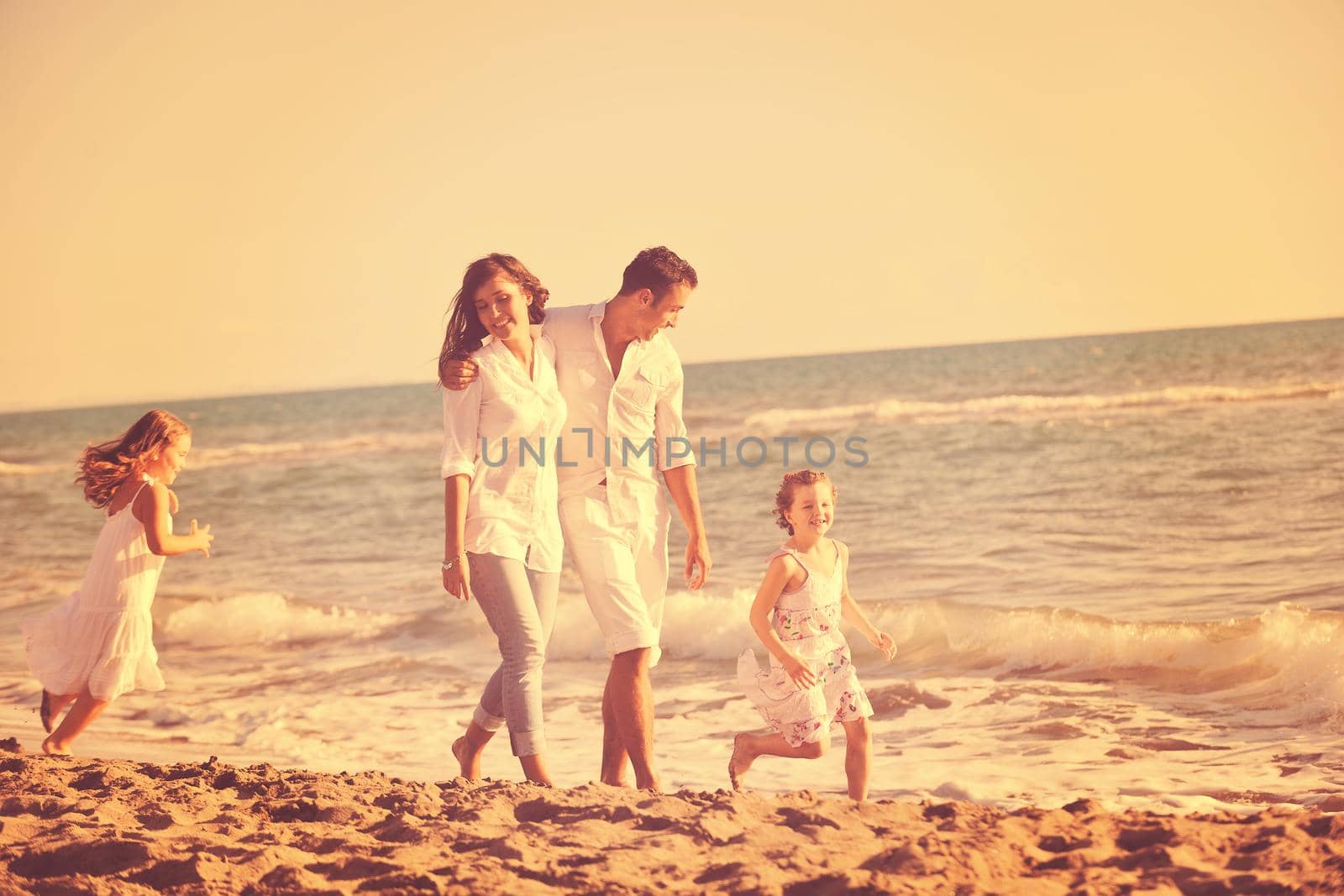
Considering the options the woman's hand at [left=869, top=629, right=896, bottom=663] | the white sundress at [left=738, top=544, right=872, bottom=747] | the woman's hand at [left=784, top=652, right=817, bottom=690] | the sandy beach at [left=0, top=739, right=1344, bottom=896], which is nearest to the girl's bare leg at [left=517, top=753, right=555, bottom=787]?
the sandy beach at [left=0, top=739, right=1344, bottom=896]

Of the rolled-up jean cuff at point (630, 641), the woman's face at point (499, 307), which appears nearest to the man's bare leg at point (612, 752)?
the rolled-up jean cuff at point (630, 641)

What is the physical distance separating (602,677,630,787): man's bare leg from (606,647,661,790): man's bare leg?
100mm

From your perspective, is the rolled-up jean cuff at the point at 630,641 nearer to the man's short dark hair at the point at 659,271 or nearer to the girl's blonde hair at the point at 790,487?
the girl's blonde hair at the point at 790,487

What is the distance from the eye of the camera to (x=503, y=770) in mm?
5691

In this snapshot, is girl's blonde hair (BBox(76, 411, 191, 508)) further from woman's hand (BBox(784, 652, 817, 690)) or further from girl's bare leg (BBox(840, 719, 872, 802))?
girl's bare leg (BBox(840, 719, 872, 802))

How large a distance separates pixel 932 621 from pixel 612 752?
13.6 feet

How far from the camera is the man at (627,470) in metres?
4.10

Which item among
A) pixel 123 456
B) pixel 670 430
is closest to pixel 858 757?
pixel 670 430

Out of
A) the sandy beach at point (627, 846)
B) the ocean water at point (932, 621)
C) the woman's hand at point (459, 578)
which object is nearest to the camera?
the sandy beach at point (627, 846)

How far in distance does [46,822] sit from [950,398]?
24683 mm

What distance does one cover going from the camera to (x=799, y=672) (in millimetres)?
4051

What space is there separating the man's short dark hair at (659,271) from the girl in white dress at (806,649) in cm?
78

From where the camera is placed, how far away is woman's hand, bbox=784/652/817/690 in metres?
4.05

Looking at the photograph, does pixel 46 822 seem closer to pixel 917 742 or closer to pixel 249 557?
pixel 917 742
